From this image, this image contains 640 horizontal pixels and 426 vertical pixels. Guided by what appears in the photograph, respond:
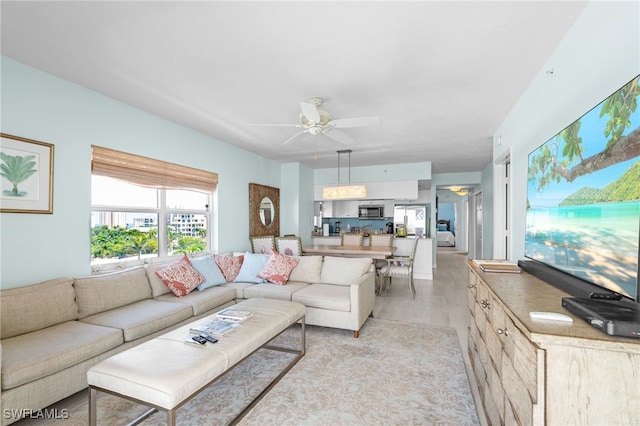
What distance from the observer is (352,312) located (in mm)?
3236

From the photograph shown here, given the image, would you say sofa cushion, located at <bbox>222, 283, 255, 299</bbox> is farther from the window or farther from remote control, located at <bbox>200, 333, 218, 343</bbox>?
remote control, located at <bbox>200, 333, 218, 343</bbox>

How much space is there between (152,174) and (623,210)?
13.7ft

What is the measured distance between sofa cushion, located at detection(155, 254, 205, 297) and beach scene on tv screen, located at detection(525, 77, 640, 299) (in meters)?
3.40

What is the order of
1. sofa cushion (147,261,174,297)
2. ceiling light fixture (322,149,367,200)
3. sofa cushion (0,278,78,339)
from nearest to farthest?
sofa cushion (0,278,78,339) → sofa cushion (147,261,174,297) → ceiling light fixture (322,149,367,200)

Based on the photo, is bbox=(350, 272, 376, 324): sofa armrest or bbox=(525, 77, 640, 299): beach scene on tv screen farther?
bbox=(350, 272, 376, 324): sofa armrest

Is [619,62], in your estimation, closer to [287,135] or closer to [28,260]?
[287,135]

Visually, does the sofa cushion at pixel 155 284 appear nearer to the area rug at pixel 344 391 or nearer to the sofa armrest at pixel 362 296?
the area rug at pixel 344 391

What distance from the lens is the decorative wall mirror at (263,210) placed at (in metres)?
5.48

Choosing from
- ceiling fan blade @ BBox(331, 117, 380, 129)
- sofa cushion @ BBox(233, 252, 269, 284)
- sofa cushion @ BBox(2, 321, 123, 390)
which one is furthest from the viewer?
sofa cushion @ BBox(233, 252, 269, 284)

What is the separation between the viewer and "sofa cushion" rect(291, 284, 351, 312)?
328cm

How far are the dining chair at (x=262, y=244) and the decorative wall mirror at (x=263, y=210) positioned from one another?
5.9 inches

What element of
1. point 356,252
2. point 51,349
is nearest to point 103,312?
point 51,349

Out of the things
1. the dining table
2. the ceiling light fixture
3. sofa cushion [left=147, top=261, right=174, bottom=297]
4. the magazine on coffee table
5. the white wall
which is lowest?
the magazine on coffee table

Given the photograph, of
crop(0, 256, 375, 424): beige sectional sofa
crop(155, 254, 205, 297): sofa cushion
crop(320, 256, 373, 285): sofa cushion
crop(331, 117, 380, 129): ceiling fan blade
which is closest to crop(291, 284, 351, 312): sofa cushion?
crop(0, 256, 375, 424): beige sectional sofa
